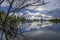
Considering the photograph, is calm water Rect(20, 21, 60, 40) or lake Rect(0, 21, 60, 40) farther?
calm water Rect(20, 21, 60, 40)

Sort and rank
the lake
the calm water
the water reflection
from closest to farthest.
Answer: the lake
the water reflection
the calm water

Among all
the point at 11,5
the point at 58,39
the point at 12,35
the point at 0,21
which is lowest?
the point at 58,39

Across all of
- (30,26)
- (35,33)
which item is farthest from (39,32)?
(30,26)

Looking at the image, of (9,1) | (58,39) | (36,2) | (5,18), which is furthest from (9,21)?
(58,39)

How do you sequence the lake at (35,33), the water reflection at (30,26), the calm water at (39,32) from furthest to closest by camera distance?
the calm water at (39,32)
the water reflection at (30,26)
the lake at (35,33)

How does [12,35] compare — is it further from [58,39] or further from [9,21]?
[58,39]

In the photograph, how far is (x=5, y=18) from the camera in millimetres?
5922

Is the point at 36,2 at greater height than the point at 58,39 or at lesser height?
greater

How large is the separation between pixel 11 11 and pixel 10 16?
0.29 metres

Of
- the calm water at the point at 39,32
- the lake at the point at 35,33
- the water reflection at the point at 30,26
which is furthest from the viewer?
the calm water at the point at 39,32

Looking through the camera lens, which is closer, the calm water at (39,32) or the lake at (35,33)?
the lake at (35,33)

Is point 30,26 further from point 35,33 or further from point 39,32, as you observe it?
point 35,33

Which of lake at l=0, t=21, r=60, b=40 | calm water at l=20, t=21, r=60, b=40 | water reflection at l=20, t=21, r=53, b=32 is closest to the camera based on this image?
lake at l=0, t=21, r=60, b=40

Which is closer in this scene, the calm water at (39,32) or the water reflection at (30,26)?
the water reflection at (30,26)
